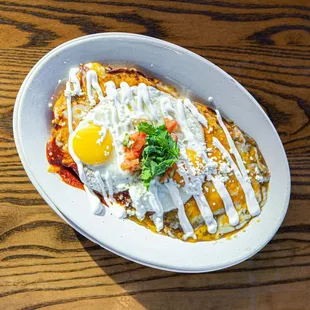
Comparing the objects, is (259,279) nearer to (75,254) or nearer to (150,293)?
(150,293)

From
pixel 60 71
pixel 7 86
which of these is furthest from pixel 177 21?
pixel 7 86

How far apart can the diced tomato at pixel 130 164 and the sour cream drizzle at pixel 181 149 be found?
41 millimetres

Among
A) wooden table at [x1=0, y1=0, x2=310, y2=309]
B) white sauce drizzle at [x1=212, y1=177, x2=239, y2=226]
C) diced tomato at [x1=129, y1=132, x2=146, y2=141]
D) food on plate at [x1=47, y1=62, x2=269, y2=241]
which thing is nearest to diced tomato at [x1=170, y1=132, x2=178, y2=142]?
food on plate at [x1=47, y1=62, x2=269, y2=241]

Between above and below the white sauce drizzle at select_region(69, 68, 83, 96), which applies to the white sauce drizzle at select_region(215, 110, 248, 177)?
below

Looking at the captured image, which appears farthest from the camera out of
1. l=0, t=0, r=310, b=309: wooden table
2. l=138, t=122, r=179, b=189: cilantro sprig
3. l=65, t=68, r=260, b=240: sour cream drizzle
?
l=0, t=0, r=310, b=309: wooden table

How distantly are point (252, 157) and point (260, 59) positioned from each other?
408 mm

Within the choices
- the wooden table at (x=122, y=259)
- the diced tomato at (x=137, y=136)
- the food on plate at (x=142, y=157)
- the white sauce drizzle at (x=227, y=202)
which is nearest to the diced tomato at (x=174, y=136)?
the food on plate at (x=142, y=157)

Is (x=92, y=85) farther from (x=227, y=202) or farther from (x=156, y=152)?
(x=227, y=202)

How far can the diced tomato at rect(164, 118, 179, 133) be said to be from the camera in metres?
2.03

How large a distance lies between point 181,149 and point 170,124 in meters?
0.10

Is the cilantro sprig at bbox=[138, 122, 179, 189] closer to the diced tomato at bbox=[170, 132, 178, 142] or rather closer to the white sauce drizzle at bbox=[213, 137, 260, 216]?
the diced tomato at bbox=[170, 132, 178, 142]

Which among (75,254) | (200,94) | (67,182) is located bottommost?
(75,254)

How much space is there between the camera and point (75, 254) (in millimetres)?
2172

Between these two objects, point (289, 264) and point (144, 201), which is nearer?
point (144, 201)
